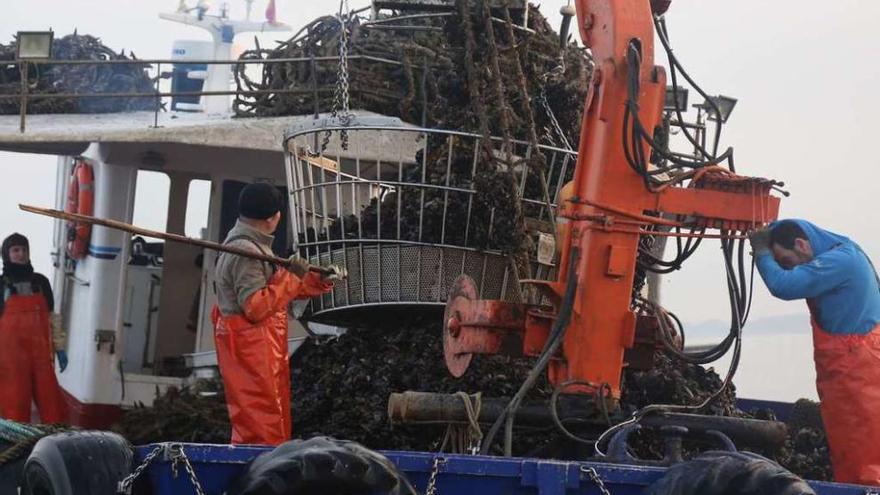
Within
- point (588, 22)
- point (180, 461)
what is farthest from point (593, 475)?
point (588, 22)

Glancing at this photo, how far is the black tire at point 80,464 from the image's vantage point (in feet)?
18.7

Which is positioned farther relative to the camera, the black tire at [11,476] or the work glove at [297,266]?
the work glove at [297,266]

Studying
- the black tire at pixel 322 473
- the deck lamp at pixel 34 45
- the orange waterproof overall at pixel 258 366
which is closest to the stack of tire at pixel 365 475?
the black tire at pixel 322 473

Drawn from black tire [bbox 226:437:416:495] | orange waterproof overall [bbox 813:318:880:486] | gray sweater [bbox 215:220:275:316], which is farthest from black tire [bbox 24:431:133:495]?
orange waterproof overall [bbox 813:318:880:486]

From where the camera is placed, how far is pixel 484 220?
26.7 feet

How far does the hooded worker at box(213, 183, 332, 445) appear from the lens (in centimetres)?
704

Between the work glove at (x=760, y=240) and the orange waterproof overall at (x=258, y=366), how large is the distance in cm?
220

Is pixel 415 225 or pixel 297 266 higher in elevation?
pixel 415 225

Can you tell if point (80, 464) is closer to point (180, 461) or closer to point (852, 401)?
point (180, 461)

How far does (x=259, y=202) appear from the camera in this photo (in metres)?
7.28

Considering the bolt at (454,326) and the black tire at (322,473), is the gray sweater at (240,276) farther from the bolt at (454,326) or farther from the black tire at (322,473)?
the black tire at (322,473)

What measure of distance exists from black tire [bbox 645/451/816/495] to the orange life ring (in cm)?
659

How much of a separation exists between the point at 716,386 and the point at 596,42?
2.25m

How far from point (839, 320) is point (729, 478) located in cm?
144
